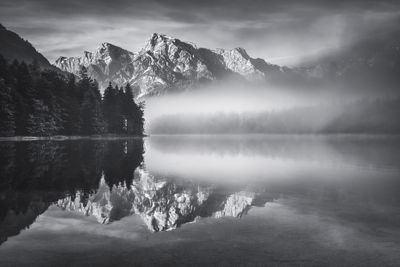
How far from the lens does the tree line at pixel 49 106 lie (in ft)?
281

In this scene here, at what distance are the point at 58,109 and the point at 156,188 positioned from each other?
8272 cm

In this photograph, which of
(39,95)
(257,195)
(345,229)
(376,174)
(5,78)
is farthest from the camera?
(39,95)

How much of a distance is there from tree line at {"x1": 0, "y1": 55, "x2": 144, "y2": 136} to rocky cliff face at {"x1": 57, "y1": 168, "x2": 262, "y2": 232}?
66.6m

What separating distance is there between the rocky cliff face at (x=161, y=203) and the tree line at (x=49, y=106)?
66.6 metres

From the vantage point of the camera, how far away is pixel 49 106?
9638cm

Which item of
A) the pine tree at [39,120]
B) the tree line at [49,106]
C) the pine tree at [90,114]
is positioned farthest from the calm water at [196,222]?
the pine tree at [90,114]

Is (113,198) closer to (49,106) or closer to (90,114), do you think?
(49,106)

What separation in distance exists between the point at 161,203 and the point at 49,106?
85.4 meters

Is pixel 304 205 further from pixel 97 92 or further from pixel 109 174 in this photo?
pixel 97 92

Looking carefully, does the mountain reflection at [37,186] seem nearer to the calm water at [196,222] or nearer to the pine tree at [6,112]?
the calm water at [196,222]

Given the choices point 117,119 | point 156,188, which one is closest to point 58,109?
point 117,119

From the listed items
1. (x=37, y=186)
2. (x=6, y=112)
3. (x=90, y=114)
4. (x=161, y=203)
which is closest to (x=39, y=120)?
(x=6, y=112)

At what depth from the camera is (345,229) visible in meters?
14.1

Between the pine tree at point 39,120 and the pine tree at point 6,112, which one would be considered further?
the pine tree at point 39,120
